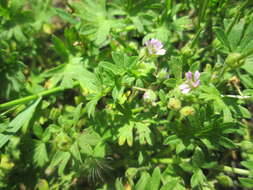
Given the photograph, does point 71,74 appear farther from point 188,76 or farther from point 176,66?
point 188,76

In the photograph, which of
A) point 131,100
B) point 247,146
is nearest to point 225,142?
point 247,146

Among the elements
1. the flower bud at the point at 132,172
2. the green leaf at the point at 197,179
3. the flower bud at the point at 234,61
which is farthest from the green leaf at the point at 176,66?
the flower bud at the point at 132,172

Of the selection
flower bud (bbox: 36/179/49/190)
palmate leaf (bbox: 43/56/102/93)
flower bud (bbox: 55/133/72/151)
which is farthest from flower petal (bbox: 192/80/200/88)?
flower bud (bbox: 36/179/49/190)

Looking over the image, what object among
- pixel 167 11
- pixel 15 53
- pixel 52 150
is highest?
pixel 167 11

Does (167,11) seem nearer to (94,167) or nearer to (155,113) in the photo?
(155,113)

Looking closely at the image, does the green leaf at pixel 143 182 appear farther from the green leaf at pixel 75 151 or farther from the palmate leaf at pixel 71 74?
the palmate leaf at pixel 71 74

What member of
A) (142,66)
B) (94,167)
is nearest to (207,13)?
(142,66)

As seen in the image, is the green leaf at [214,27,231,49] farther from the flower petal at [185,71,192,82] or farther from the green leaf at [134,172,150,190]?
the green leaf at [134,172,150,190]
